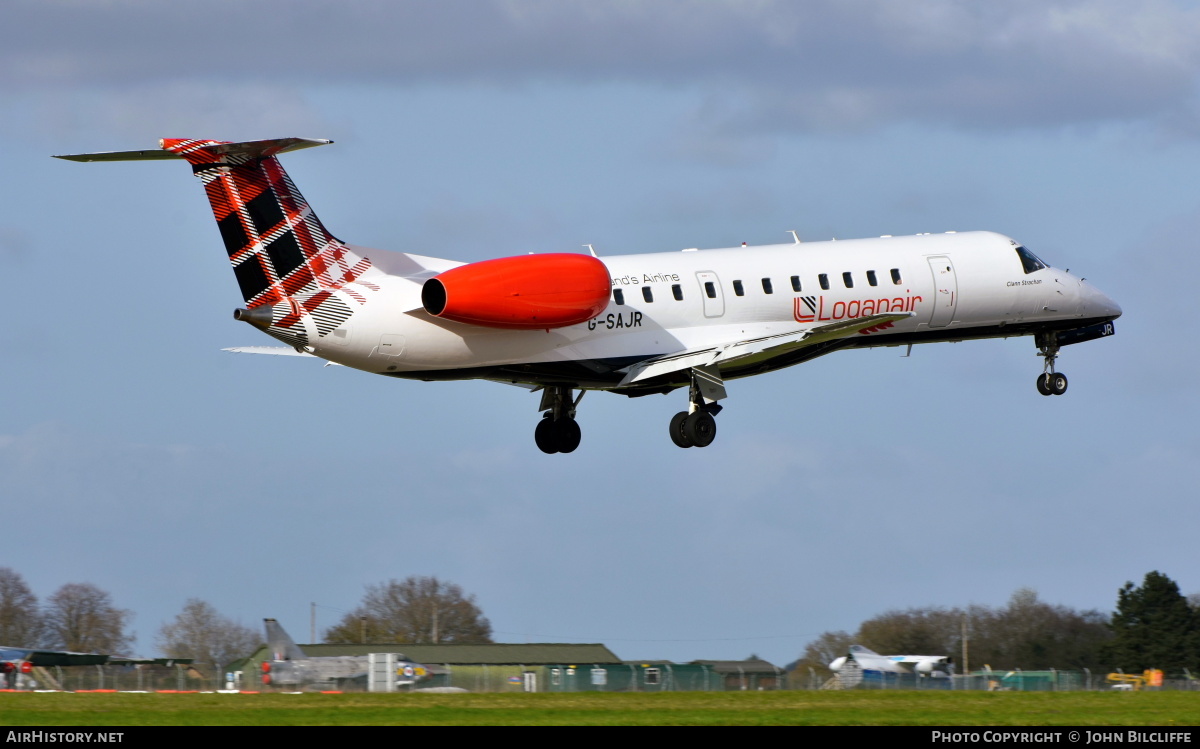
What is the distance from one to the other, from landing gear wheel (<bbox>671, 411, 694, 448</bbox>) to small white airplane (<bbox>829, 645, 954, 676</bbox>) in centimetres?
2209

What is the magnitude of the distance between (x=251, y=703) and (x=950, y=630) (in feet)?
117

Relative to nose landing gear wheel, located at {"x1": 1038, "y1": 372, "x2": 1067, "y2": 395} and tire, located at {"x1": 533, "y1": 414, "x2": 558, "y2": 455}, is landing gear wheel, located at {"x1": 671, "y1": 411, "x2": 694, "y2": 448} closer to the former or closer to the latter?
tire, located at {"x1": 533, "y1": 414, "x2": 558, "y2": 455}

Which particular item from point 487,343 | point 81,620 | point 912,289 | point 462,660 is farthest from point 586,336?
point 81,620

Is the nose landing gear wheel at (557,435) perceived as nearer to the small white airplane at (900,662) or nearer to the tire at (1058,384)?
the tire at (1058,384)

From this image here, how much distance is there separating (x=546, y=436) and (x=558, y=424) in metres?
0.36

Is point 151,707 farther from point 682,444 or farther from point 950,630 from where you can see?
point 950,630

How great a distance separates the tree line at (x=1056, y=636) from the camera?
188 feet

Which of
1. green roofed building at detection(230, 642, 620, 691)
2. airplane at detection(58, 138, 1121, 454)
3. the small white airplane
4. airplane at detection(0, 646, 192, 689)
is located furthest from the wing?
the small white airplane

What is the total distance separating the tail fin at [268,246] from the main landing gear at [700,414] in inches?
281

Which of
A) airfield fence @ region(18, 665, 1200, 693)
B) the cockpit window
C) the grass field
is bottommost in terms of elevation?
the grass field

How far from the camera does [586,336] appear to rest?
32969 millimetres

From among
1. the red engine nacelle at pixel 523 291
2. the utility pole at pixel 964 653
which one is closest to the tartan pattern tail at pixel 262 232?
the red engine nacelle at pixel 523 291

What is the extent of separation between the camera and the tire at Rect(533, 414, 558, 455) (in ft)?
120

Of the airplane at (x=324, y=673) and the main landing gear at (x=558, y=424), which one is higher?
the main landing gear at (x=558, y=424)
